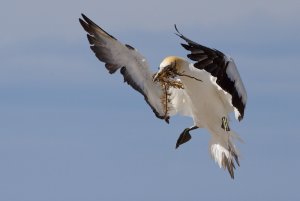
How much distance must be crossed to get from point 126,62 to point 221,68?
1.76m

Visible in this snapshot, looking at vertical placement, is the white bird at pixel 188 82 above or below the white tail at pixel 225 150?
above

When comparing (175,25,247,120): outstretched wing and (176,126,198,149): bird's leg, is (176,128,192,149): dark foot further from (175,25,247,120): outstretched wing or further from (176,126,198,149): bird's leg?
(175,25,247,120): outstretched wing

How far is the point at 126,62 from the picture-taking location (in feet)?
76.3

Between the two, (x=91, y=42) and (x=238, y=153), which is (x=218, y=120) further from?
(x=91, y=42)

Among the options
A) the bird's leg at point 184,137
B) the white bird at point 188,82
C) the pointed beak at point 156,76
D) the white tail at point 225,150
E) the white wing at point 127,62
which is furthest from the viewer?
the bird's leg at point 184,137

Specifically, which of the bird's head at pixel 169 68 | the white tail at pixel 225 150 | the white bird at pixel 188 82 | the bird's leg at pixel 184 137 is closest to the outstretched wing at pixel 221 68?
the white bird at pixel 188 82

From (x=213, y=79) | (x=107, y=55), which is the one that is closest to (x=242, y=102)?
(x=213, y=79)

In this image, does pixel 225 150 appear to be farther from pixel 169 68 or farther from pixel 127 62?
pixel 127 62

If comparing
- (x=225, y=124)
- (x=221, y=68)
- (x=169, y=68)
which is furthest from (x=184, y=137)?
(x=221, y=68)

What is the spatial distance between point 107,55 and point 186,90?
187cm

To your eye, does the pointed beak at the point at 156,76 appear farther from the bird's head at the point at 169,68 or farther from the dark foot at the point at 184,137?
the dark foot at the point at 184,137

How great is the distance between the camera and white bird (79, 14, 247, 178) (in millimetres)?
22500

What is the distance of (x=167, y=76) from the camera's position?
2364cm

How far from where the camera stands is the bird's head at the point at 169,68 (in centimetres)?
2350
